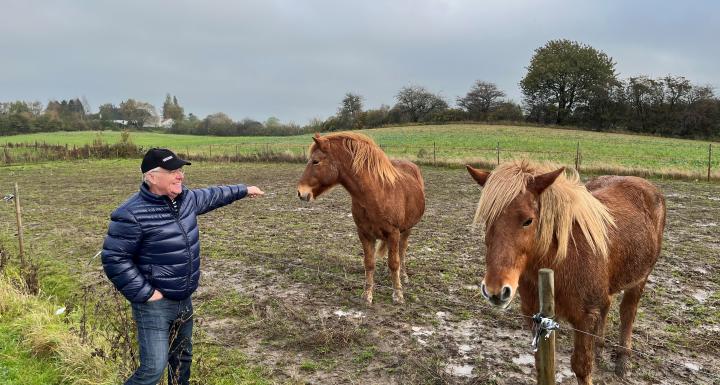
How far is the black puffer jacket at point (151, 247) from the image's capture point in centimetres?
261

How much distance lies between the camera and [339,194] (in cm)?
1406

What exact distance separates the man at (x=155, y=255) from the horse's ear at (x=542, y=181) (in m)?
2.24

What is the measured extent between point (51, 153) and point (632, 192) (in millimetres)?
34405

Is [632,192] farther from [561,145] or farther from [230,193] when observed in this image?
[561,145]

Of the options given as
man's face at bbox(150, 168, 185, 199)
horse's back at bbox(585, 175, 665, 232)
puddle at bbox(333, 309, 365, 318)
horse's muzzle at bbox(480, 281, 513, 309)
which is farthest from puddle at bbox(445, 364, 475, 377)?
man's face at bbox(150, 168, 185, 199)

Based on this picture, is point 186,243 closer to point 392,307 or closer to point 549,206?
point 549,206

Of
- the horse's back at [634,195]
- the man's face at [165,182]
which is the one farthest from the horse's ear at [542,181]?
the man's face at [165,182]

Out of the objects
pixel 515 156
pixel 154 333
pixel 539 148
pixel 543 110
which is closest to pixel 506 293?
pixel 154 333

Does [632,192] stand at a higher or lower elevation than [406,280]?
higher

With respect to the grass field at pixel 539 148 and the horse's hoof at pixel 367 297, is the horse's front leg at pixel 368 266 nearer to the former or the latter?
the horse's hoof at pixel 367 297

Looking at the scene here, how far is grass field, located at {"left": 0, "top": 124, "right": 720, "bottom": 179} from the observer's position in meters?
19.5

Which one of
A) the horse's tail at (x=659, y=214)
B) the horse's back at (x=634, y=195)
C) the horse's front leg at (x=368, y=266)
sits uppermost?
the horse's back at (x=634, y=195)

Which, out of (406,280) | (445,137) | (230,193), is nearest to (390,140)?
(445,137)

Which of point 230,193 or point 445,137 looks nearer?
point 230,193
